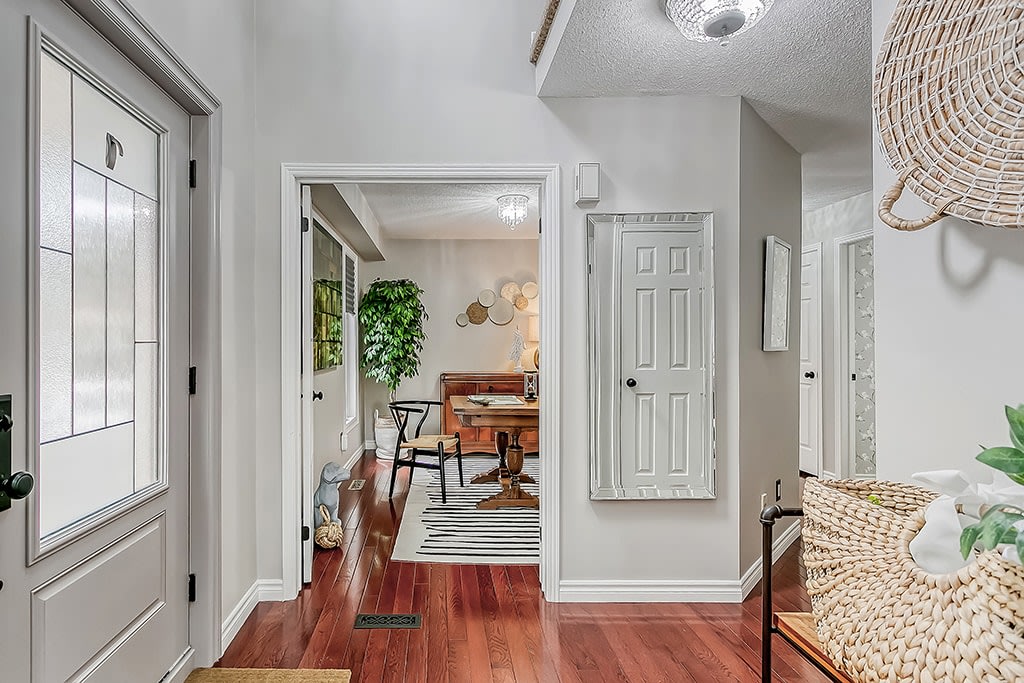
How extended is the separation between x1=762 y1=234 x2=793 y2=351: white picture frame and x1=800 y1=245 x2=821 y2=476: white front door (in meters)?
2.17

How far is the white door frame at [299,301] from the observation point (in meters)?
3.08

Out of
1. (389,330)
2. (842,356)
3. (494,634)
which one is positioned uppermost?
(389,330)

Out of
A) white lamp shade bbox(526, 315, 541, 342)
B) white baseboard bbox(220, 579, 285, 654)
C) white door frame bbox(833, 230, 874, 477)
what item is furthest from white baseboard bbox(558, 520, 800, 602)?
white lamp shade bbox(526, 315, 541, 342)

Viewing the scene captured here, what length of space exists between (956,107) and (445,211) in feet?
17.2

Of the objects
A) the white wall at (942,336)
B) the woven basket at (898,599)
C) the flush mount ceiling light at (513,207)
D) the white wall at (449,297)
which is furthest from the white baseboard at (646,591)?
the white wall at (449,297)

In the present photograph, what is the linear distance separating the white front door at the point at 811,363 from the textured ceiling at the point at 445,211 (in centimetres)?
239

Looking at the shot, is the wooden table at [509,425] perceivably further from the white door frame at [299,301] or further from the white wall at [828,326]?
the white wall at [828,326]

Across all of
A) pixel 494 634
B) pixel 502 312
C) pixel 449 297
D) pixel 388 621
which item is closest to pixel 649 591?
pixel 494 634

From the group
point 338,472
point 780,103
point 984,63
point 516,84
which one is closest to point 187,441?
point 338,472

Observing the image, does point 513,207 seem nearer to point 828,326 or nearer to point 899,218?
point 828,326

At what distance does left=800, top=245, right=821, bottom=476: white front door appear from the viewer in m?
5.70

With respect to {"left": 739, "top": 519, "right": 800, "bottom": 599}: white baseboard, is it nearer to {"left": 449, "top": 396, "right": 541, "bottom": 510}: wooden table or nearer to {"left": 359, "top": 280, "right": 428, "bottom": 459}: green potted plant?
{"left": 449, "top": 396, "right": 541, "bottom": 510}: wooden table

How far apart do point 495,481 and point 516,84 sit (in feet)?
11.3

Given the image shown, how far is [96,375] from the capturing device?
188 cm
